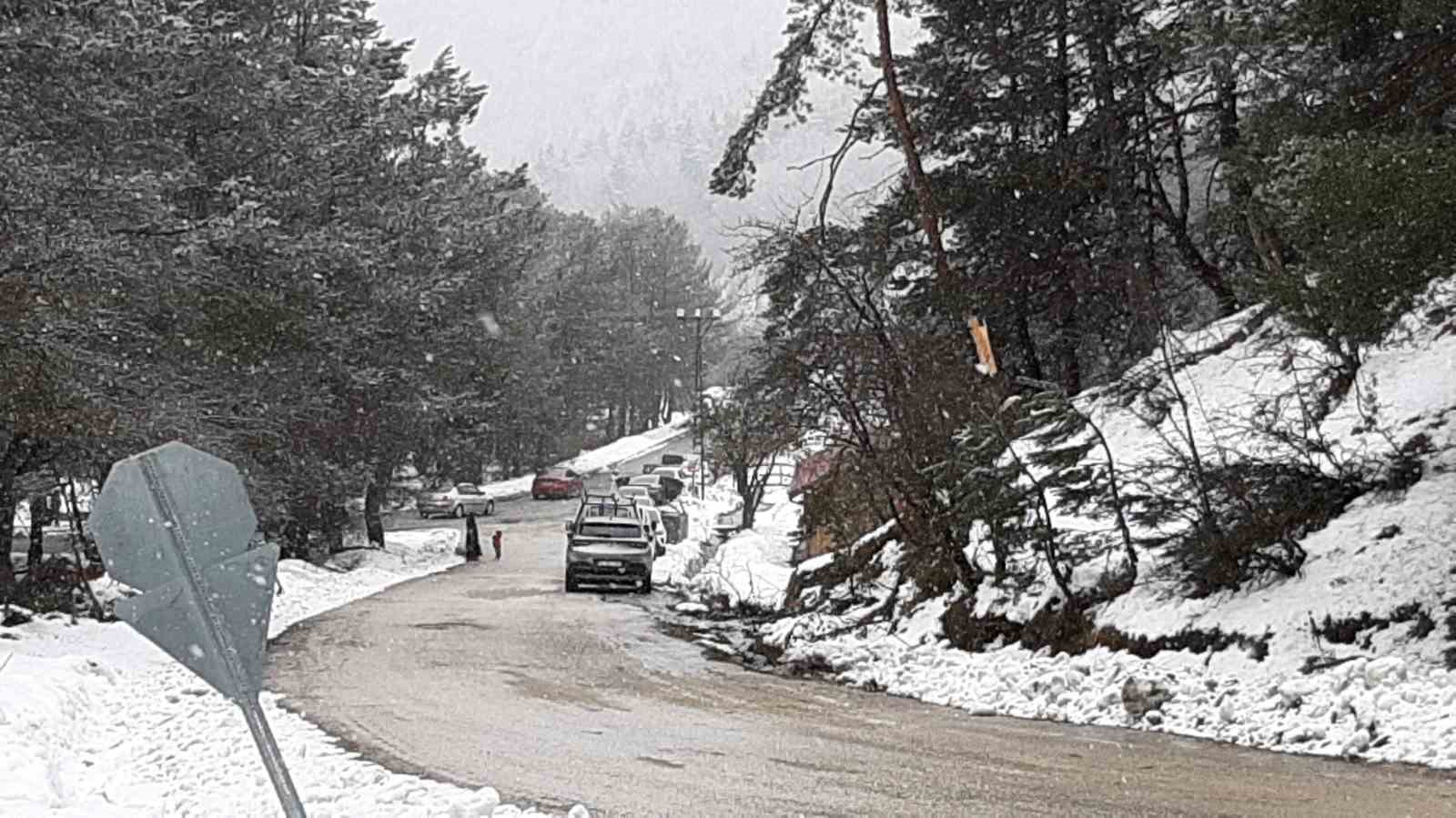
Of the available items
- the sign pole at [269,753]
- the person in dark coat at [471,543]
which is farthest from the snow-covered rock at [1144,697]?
the person in dark coat at [471,543]

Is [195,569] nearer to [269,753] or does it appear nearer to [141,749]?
[269,753]

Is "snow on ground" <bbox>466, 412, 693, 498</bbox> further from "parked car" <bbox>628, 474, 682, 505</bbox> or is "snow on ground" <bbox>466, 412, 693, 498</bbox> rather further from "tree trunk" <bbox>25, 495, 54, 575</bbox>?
"tree trunk" <bbox>25, 495, 54, 575</bbox>

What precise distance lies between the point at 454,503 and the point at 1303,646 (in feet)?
193

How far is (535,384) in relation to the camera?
233ft

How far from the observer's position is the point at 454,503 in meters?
69.0

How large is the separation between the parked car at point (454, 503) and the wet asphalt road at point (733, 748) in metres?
48.6

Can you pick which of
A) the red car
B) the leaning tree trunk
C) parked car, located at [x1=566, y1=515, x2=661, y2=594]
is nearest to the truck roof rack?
parked car, located at [x1=566, y1=515, x2=661, y2=594]

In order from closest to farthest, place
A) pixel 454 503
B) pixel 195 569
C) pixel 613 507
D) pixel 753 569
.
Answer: pixel 195 569, pixel 753 569, pixel 613 507, pixel 454 503

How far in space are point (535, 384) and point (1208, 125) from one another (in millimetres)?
50298

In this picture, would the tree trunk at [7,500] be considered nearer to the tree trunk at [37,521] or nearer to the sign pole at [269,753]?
the tree trunk at [37,521]

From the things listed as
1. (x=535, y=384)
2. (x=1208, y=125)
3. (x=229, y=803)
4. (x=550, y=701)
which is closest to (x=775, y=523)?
(x=535, y=384)

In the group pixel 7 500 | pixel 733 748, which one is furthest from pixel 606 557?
A: pixel 733 748

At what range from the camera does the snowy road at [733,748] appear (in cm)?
891

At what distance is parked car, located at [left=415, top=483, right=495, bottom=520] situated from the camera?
68625mm
